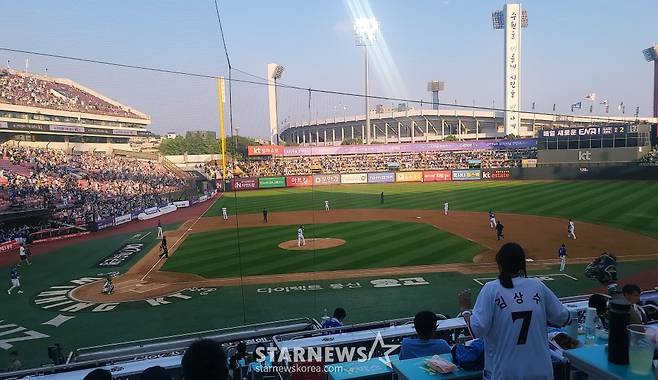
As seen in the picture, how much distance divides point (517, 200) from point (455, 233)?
47.5 feet

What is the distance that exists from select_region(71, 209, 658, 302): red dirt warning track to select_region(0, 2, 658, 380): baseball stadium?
147 millimetres

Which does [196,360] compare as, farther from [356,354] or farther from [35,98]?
[35,98]

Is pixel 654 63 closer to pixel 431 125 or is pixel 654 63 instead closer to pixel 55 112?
pixel 431 125

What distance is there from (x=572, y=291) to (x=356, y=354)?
1220 cm

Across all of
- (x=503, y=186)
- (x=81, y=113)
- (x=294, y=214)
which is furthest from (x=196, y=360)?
(x=503, y=186)

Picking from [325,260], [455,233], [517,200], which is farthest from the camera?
[517,200]

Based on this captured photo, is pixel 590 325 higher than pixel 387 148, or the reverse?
pixel 387 148

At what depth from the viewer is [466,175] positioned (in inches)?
2318

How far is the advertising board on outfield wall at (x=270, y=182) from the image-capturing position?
58656mm

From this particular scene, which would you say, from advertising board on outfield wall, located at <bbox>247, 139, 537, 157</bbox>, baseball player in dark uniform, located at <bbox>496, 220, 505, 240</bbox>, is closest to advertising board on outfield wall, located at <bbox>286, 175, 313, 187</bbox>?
advertising board on outfield wall, located at <bbox>247, 139, 537, 157</bbox>

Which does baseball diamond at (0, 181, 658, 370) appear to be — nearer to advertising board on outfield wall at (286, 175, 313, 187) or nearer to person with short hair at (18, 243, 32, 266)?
person with short hair at (18, 243, 32, 266)

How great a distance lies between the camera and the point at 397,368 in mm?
3316

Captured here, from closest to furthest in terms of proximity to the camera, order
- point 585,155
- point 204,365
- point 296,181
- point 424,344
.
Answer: point 204,365, point 424,344, point 585,155, point 296,181

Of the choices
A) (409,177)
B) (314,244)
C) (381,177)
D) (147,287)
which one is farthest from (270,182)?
(147,287)
